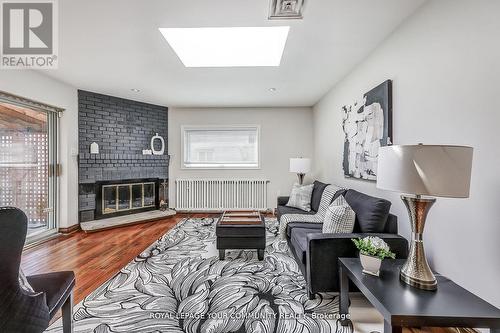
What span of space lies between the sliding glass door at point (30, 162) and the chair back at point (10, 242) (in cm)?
292

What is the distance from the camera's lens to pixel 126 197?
15.0 feet


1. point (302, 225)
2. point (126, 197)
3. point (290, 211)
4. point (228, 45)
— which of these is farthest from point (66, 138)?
point (302, 225)

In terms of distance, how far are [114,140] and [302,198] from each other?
12.2 ft

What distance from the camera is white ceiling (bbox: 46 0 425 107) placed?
1877 millimetres

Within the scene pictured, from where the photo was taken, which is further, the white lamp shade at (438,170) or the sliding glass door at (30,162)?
the sliding glass door at (30,162)

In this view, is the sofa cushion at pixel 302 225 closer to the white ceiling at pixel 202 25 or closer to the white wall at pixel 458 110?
the white wall at pixel 458 110

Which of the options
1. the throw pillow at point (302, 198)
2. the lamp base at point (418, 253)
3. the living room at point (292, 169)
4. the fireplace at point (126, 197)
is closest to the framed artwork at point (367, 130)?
the living room at point (292, 169)

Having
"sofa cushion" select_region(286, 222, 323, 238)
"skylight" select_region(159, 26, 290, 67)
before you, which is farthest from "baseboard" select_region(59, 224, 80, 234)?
"sofa cushion" select_region(286, 222, 323, 238)

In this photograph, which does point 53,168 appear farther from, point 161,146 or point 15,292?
point 15,292

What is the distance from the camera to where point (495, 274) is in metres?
1.32

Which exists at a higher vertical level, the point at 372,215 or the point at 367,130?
the point at 367,130

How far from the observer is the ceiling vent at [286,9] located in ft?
5.82

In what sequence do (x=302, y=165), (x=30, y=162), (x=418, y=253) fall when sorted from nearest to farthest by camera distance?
1. (x=418, y=253)
2. (x=30, y=162)
3. (x=302, y=165)

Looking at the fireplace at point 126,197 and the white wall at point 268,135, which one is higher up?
the white wall at point 268,135
